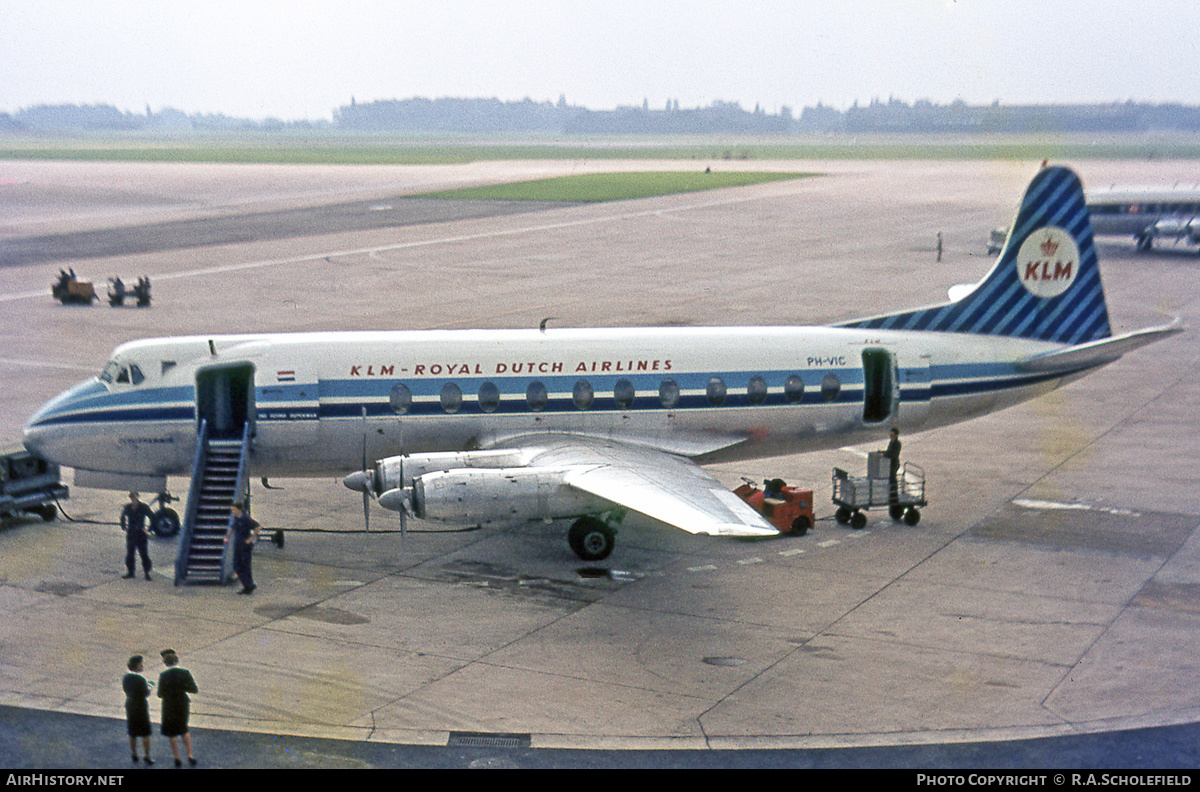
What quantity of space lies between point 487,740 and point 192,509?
9669mm

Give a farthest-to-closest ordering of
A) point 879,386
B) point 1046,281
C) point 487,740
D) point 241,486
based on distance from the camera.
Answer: point 1046,281, point 879,386, point 241,486, point 487,740

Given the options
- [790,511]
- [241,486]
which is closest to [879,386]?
[790,511]

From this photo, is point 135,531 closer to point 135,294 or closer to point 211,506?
point 211,506

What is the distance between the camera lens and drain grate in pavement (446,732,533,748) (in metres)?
15.4

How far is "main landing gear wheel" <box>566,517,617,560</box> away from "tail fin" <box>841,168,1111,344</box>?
27.2 feet

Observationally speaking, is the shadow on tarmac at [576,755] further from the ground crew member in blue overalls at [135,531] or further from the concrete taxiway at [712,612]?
the ground crew member in blue overalls at [135,531]

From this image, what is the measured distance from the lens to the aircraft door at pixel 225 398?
78.9 feet

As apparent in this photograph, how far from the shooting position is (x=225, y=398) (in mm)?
24484

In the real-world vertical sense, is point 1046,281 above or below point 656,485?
above

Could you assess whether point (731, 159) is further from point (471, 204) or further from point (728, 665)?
point (728, 665)

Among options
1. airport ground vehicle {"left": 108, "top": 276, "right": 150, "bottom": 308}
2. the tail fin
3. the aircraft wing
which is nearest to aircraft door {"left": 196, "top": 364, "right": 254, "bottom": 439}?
the aircraft wing

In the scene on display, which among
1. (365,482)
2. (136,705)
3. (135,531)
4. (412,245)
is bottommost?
(136,705)
